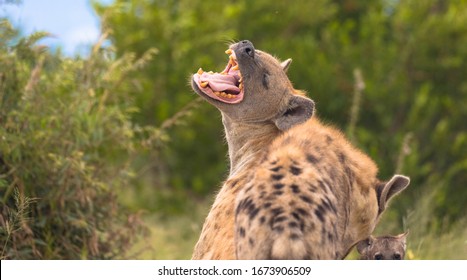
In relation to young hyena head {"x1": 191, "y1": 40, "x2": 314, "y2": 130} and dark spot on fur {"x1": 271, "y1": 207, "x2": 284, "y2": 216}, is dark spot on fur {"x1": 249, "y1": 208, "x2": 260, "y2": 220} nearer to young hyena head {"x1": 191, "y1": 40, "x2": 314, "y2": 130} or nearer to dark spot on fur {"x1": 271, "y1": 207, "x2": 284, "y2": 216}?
dark spot on fur {"x1": 271, "y1": 207, "x2": 284, "y2": 216}

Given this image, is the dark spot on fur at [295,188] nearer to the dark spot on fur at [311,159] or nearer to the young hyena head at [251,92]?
the dark spot on fur at [311,159]

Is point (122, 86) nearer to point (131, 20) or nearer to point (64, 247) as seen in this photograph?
point (64, 247)

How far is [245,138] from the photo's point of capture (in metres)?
6.11

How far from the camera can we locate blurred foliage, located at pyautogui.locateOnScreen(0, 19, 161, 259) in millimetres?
7035

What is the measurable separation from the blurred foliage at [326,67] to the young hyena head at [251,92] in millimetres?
9336

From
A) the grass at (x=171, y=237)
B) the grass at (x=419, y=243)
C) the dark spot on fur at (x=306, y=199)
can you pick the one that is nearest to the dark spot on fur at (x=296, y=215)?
the dark spot on fur at (x=306, y=199)

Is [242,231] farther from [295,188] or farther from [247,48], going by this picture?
[247,48]

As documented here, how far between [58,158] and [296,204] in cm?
338

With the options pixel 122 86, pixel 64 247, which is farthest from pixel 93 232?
pixel 122 86

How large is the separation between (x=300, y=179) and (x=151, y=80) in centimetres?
1288

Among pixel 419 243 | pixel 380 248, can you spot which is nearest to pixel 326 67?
pixel 419 243

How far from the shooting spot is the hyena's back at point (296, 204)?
4160 millimetres

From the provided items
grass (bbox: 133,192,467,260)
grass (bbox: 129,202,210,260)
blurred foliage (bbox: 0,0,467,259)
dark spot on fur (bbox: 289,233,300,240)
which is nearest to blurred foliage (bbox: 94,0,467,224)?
blurred foliage (bbox: 0,0,467,259)

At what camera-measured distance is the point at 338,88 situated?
1642 cm
